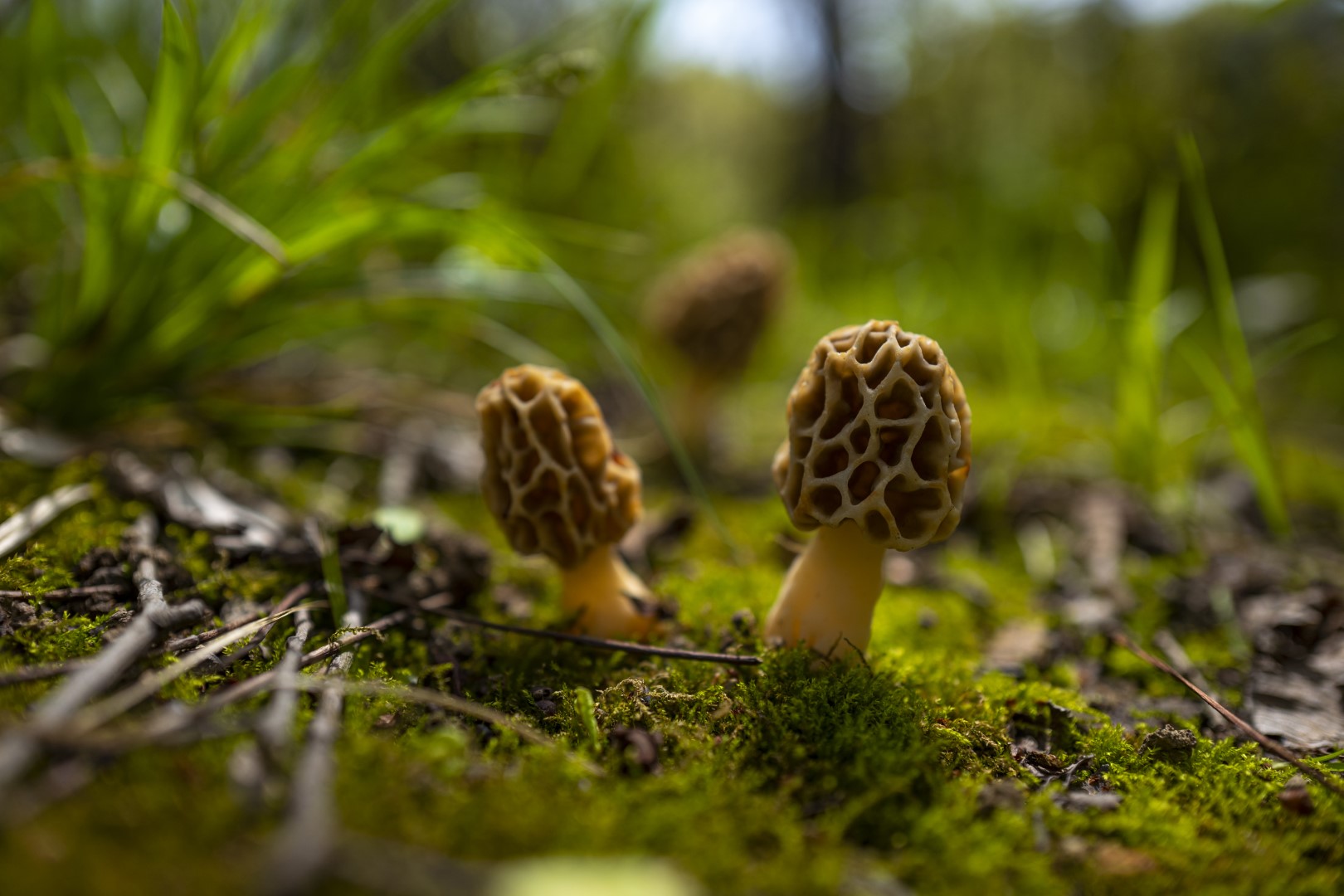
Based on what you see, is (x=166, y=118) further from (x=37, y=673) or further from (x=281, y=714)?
(x=281, y=714)

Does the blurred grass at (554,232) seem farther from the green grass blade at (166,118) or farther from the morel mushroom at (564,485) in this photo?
the morel mushroom at (564,485)

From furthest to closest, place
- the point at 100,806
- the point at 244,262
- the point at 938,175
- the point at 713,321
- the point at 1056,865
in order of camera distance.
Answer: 1. the point at 938,175
2. the point at 713,321
3. the point at 244,262
4. the point at 1056,865
5. the point at 100,806

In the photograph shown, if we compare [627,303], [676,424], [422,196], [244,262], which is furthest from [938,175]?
[244,262]

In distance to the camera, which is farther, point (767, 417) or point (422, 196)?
point (767, 417)

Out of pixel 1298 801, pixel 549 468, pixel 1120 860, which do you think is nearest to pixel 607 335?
pixel 549 468

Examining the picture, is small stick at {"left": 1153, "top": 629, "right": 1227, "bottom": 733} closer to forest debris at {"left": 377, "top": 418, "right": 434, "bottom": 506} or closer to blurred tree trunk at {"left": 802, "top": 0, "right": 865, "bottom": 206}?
forest debris at {"left": 377, "top": 418, "right": 434, "bottom": 506}

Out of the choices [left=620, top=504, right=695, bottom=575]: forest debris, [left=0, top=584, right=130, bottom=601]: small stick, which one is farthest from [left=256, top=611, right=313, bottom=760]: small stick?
[left=620, top=504, right=695, bottom=575]: forest debris

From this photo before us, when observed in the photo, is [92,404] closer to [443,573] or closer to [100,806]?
[443,573]
